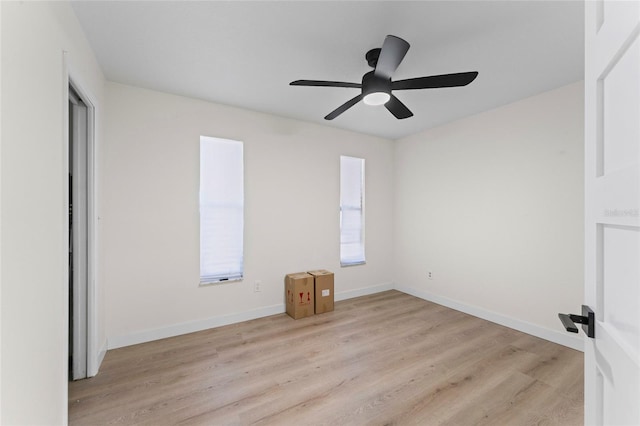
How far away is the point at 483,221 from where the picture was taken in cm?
355

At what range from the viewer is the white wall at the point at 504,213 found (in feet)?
9.20

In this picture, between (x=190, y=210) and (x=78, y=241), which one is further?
(x=190, y=210)

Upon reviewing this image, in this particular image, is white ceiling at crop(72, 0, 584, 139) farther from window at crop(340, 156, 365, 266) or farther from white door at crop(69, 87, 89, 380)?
window at crop(340, 156, 365, 266)

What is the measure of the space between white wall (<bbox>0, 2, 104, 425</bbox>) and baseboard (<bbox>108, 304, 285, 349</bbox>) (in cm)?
127

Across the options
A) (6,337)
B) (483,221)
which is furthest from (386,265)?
(6,337)

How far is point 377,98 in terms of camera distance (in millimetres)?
2186

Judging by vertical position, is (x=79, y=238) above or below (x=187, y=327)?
above

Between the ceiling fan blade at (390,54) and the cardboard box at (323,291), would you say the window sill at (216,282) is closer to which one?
the cardboard box at (323,291)

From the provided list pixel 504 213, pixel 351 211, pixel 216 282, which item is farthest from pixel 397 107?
pixel 216 282

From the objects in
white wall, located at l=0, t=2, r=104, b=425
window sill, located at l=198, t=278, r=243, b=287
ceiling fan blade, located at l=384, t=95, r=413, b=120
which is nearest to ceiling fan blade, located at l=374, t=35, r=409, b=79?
ceiling fan blade, located at l=384, t=95, r=413, b=120

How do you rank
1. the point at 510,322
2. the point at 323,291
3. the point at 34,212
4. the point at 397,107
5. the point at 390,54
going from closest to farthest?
1. the point at 34,212
2. the point at 390,54
3. the point at 397,107
4. the point at 510,322
5. the point at 323,291

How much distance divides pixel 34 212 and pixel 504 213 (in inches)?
161
